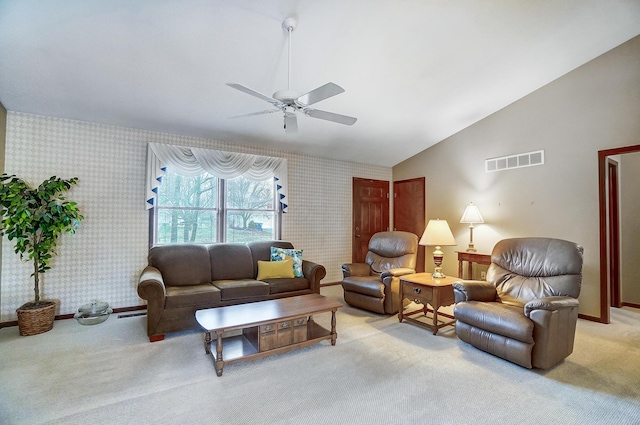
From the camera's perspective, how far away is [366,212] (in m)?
6.42

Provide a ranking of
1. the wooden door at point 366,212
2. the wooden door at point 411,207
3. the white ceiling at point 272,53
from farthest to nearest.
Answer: the wooden door at point 366,212
the wooden door at point 411,207
the white ceiling at point 272,53

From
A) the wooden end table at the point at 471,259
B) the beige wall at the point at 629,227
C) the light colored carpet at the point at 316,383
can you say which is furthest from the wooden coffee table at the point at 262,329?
the beige wall at the point at 629,227

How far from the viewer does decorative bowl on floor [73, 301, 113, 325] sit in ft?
11.8

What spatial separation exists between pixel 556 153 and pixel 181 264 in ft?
17.2

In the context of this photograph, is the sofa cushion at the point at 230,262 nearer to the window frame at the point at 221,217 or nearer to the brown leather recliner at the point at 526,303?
the window frame at the point at 221,217

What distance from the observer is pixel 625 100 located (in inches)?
146

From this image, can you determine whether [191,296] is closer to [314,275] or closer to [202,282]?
[202,282]

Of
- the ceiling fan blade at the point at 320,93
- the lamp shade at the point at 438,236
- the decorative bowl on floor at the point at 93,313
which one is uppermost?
the ceiling fan blade at the point at 320,93

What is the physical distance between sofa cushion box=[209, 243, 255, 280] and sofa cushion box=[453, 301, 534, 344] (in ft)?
8.98

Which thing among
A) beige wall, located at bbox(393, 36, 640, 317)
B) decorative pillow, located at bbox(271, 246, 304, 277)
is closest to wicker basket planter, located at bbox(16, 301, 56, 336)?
decorative pillow, located at bbox(271, 246, 304, 277)

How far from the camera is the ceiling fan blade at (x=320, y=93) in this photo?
226 centimetres

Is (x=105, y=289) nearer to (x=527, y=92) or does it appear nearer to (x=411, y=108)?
(x=411, y=108)

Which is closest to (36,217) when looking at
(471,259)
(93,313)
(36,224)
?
(36,224)

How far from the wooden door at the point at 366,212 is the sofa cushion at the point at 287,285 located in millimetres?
2143
